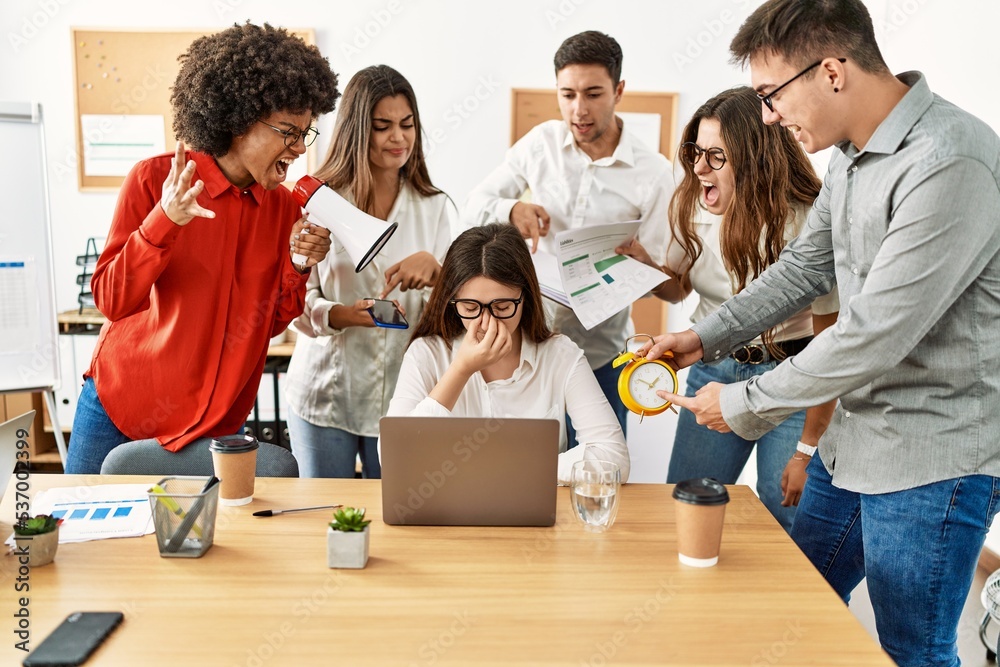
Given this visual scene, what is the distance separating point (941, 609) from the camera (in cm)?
145

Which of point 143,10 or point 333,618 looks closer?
point 333,618

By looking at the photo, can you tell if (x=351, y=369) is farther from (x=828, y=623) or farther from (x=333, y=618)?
(x=828, y=623)

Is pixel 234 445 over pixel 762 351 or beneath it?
beneath

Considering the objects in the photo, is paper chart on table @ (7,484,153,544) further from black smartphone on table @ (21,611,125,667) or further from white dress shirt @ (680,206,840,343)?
white dress shirt @ (680,206,840,343)

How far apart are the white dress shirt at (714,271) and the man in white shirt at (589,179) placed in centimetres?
25

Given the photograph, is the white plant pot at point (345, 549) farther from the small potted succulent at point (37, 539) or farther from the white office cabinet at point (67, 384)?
the white office cabinet at point (67, 384)

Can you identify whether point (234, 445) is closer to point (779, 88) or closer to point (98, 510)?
point (98, 510)

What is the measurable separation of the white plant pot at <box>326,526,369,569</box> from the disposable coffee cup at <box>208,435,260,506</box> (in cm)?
34

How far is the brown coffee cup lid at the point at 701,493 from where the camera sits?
1.40m

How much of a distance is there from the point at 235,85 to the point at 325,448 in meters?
1.04

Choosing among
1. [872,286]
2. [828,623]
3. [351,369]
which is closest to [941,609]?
[828,623]

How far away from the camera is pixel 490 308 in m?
2.02

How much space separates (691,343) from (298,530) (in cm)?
91

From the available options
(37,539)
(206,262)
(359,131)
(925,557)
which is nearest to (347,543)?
(37,539)
